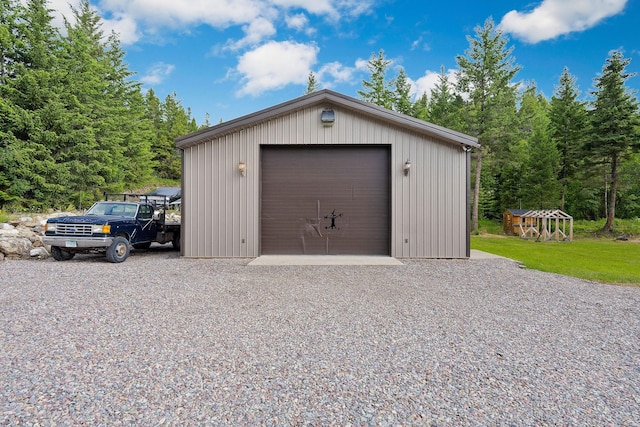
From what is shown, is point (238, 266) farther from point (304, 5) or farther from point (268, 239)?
point (304, 5)

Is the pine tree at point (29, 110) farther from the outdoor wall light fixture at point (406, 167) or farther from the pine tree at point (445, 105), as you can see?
the pine tree at point (445, 105)

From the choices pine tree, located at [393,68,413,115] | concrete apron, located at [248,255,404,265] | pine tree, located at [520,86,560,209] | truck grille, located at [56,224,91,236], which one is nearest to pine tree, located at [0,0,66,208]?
truck grille, located at [56,224,91,236]

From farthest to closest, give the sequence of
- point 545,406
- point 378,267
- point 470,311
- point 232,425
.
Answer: point 378,267, point 470,311, point 545,406, point 232,425

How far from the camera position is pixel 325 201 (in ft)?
29.1

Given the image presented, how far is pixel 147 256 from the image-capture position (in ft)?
29.5

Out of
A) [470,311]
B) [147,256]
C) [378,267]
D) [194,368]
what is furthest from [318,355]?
[147,256]

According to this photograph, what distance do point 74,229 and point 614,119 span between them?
25.7 m

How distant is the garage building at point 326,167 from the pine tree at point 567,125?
19.0m

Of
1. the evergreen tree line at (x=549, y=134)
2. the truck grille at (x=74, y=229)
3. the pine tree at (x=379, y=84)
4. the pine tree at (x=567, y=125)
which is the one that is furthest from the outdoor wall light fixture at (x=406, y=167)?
the pine tree at (x=379, y=84)

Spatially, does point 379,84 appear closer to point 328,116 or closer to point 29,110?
point 328,116

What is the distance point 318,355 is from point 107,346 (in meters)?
2.00

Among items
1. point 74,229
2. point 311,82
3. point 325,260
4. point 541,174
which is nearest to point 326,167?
point 325,260

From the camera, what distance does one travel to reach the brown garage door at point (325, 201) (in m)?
8.83

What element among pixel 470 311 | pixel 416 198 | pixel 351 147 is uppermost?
pixel 351 147
